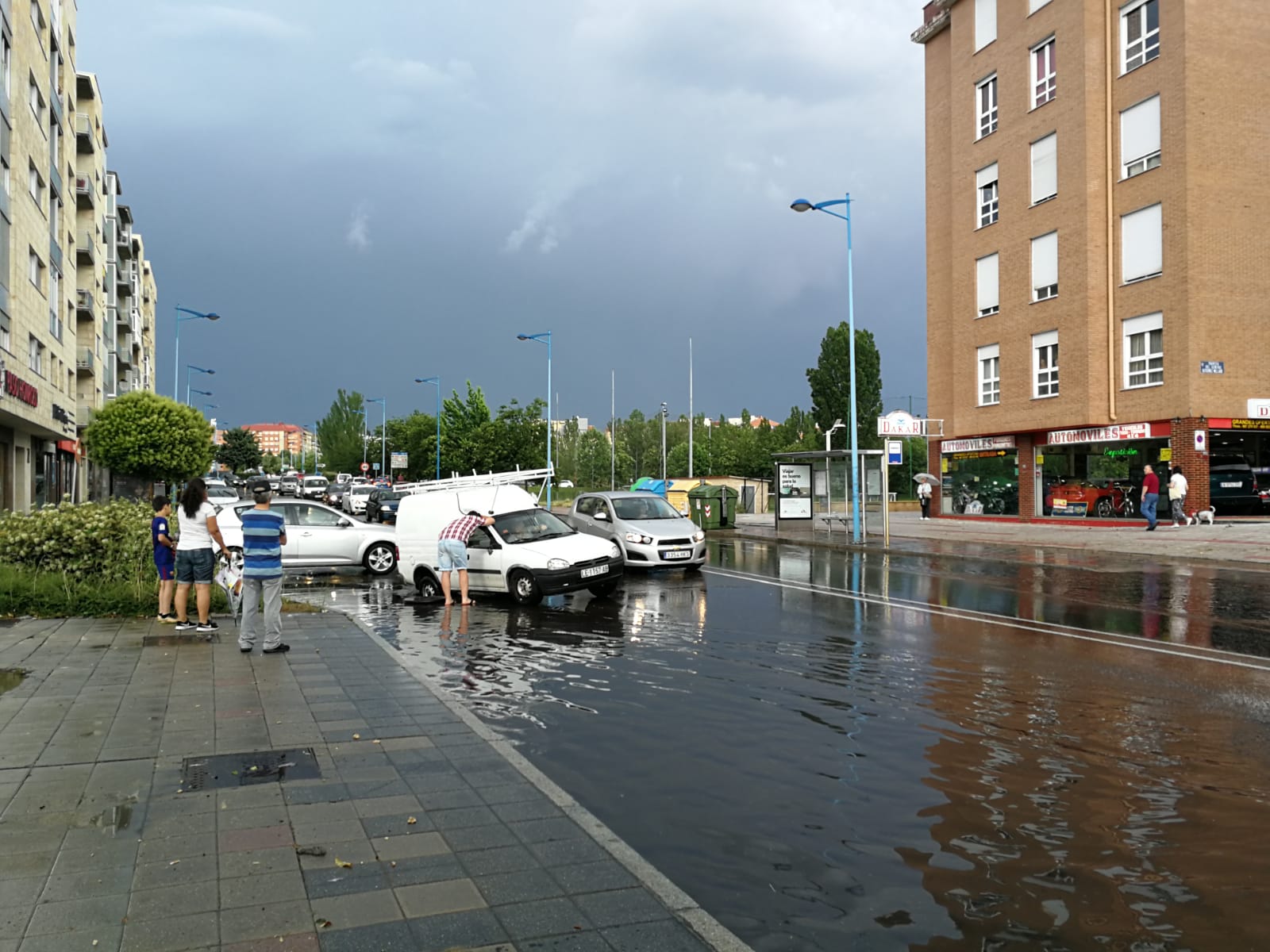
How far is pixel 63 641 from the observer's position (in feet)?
31.3

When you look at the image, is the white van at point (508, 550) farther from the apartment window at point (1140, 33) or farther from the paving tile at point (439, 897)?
the apartment window at point (1140, 33)

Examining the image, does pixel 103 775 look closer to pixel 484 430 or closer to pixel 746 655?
pixel 746 655

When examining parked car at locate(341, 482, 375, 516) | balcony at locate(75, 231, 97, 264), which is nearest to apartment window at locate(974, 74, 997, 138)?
parked car at locate(341, 482, 375, 516)

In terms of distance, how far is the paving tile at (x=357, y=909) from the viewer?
135 inches

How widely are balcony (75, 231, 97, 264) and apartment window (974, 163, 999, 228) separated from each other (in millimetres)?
42886

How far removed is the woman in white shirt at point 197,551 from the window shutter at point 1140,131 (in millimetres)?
29091

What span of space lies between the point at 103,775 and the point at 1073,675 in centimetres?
736

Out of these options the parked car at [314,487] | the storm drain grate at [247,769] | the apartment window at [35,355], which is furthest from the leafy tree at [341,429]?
the storm drain grate at [247,769]

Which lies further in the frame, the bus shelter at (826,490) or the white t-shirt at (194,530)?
the bus shelter at (826,490)

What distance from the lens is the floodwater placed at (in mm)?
3826

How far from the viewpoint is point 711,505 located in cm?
3531

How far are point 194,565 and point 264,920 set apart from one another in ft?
26.0

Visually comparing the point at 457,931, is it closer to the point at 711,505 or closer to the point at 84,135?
the point at 711,505

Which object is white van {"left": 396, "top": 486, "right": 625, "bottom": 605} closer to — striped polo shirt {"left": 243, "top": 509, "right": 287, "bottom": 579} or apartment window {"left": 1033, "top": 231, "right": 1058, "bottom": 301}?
striped polo shirt {"left": 243, "top": 509, "right": 287, "bottom": 579}
